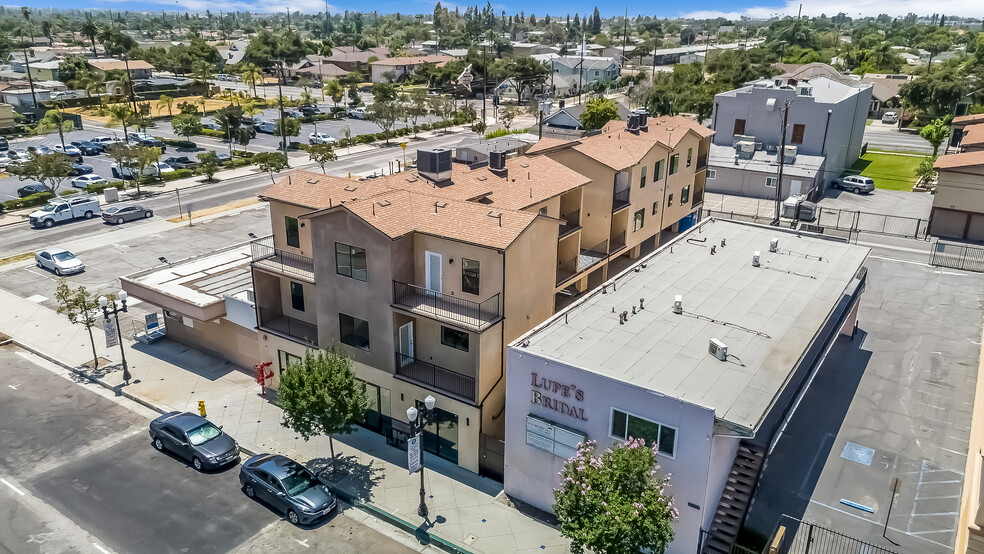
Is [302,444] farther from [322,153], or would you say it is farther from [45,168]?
[322,153]

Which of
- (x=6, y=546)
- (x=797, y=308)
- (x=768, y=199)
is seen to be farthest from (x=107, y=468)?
(x=768, y=199)

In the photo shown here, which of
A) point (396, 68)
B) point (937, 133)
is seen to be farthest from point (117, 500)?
point (396, 68)

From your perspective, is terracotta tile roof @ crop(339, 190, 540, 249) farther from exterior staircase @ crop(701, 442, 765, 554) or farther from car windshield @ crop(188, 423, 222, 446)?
exterior staircase @ crop(701, 442, 765, 554)

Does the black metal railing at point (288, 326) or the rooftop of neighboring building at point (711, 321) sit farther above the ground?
the rooftop of neighboring building at point (711, 321)

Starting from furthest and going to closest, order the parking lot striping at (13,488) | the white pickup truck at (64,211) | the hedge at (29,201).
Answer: the hedge at (29,201) → the white pickup truck at (64,211) → the parking lot striping at (13,488)

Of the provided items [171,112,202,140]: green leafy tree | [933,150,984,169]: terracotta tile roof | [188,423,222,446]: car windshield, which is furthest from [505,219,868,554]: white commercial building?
[171,112,202,140]: green leafy tree

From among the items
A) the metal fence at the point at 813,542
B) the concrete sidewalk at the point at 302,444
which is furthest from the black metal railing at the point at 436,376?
the metal fence at the point at 813,542

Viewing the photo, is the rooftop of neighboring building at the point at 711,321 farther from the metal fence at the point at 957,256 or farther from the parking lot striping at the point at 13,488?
the parking lot striping at the point at 13,488
